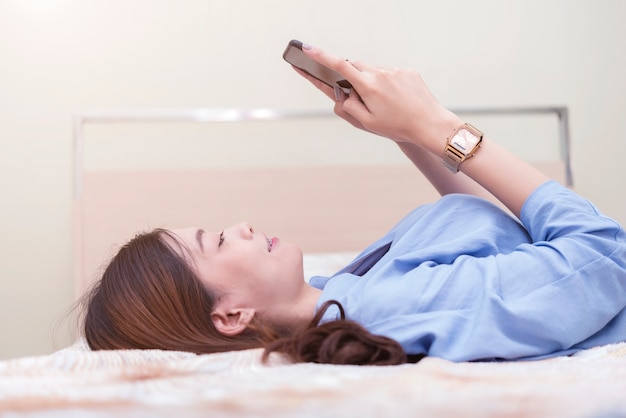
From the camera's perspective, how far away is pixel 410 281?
3.40 ft

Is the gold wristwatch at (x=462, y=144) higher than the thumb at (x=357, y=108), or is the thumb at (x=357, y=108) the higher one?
the thumb at (x=357, y=108)

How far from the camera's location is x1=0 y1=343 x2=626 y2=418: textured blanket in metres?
0.52

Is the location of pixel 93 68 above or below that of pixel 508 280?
above

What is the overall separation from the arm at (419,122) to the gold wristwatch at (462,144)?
0.4 inches

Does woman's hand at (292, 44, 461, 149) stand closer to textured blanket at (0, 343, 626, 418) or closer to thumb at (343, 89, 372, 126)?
thumb at (343, 89, 372, 126)

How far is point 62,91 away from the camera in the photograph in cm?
232

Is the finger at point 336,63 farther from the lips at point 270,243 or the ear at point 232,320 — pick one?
the ear at point 232,320

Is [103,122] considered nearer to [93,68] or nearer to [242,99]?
[93,68]

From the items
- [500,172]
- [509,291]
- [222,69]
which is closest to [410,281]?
[509,291]

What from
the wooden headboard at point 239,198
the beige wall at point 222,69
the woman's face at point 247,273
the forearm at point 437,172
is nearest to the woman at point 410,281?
the woman's face at point 247,273

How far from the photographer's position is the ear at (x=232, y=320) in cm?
113

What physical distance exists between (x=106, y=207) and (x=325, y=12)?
97 cm

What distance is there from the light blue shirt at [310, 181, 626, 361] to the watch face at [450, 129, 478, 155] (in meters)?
0.12

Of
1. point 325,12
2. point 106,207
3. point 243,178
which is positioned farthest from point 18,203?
point 325,12
